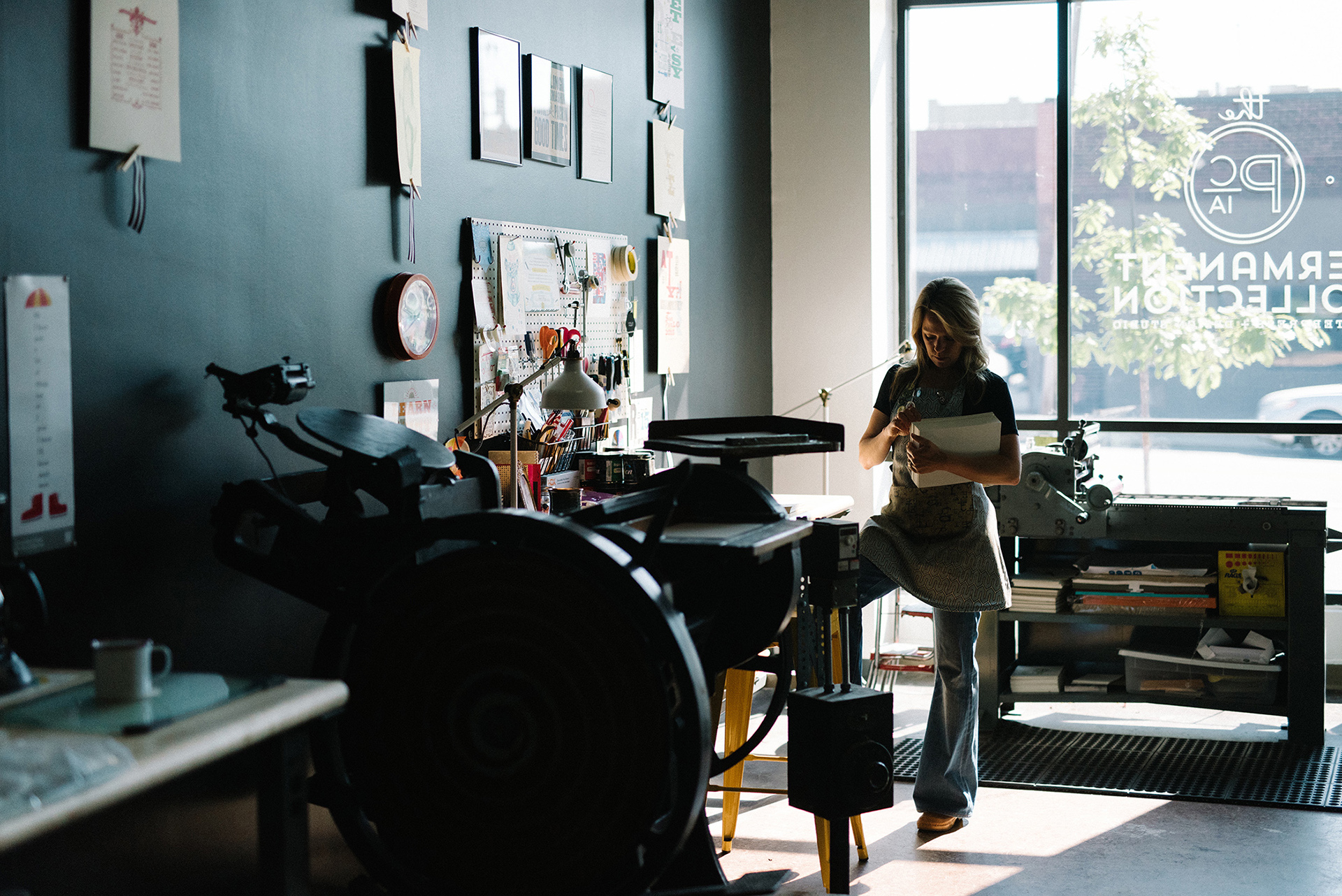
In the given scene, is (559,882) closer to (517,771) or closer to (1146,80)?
(517,771)

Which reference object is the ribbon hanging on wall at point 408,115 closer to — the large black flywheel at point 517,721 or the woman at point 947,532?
the large black flywheel at point 517,721

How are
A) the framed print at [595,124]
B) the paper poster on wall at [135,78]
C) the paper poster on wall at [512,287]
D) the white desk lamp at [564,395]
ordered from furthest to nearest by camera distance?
the framed print at [595,124], the paper poster on wall at [512,287], the white desk lamp at [564,395], the paper poster on wall at [135,78]

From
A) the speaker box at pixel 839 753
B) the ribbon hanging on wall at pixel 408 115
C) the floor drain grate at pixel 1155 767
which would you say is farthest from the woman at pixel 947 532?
the ribbon hanging on wall at pixel 408 115

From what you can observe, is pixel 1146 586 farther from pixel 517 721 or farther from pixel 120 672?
pixel 120 672

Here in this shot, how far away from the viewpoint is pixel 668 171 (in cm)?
436

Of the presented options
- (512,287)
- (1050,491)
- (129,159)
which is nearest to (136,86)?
(129,159)

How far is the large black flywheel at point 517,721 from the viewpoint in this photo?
6.37 feet

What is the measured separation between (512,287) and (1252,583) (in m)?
2.68

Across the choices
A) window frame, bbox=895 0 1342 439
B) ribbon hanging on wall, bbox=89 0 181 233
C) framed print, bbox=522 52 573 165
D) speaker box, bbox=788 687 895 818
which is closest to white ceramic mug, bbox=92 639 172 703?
ribbon hanging on wall, bbox=89 0 181 233

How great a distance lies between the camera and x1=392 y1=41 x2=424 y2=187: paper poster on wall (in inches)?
111

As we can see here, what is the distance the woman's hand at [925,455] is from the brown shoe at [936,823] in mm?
952

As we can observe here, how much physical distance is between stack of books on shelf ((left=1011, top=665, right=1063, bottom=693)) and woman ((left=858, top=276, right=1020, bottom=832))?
1.03 meters

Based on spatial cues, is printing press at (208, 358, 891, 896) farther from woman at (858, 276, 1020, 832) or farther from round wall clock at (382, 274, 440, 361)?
woman at (858, 276, 1020, 832)

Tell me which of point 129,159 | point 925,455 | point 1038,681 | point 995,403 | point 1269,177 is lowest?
point 1038,681
